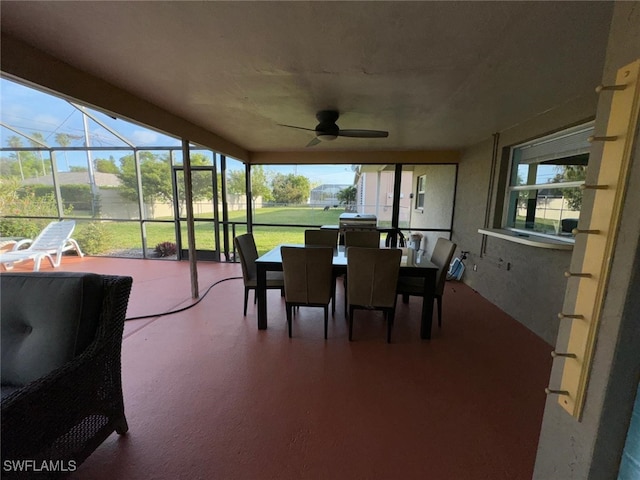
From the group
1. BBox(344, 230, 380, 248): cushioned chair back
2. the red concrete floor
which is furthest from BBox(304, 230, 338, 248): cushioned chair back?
the red concrete floor

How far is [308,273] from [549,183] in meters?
2.67

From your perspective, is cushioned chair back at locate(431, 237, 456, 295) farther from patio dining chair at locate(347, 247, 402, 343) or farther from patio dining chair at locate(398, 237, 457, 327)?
patio dining chair at locate(347, 247, 402, 343)

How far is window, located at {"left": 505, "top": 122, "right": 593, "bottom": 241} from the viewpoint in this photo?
2453 millimetres

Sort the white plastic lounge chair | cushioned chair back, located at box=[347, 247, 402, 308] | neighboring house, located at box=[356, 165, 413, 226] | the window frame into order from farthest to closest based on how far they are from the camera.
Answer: the window frame → neighboring house, located at box=[356, 165, 413, 226] → the white plastic lounge chair → cushioned chair back, located at box=[347, 247, 402, 308]

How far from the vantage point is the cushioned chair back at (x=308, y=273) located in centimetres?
242

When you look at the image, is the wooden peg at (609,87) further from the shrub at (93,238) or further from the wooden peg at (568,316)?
the shrub at (93,238)

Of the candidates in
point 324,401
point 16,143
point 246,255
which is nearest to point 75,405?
point 324,401

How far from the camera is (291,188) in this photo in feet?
18.4

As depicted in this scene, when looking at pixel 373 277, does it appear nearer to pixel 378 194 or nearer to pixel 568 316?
pixel 568 316

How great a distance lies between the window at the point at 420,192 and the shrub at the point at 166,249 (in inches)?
221

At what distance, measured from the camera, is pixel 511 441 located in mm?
1489

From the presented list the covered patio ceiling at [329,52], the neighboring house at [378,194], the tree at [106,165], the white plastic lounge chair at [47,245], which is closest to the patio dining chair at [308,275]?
the covered patio ceiling at [329,52]

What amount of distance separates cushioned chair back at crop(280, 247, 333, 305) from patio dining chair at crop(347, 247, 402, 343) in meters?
0.21

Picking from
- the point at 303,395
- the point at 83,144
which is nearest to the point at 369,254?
the point at 303,395
